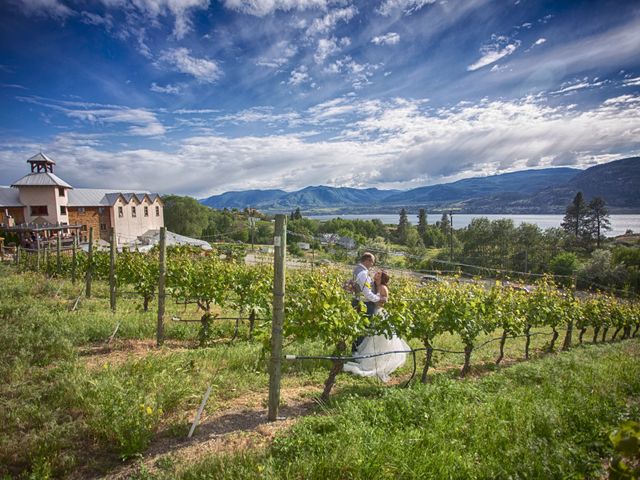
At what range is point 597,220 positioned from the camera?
208 feet

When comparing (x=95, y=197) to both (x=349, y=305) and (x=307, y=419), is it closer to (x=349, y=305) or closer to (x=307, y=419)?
(x=349, y=305)

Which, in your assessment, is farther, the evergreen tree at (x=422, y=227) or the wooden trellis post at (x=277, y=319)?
the evergreen tree at (x=422, y=227)

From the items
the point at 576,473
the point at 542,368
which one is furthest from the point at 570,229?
the point at 576,473

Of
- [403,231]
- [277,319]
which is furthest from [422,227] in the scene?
[277,319]

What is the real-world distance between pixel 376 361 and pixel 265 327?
2694 millimetres

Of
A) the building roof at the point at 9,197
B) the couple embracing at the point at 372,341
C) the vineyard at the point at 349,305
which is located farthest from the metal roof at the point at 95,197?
the couple embracing at the point at 372,341

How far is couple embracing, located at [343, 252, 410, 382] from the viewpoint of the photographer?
6.67 meters

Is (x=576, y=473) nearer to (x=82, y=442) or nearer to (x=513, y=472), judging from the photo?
(x=513, y=472)

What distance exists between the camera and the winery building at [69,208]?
33688 mm

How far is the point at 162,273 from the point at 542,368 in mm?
8646

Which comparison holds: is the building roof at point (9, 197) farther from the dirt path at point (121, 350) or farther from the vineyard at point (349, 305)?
the dirt path at point (121, 350)

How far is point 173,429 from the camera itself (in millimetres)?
4254

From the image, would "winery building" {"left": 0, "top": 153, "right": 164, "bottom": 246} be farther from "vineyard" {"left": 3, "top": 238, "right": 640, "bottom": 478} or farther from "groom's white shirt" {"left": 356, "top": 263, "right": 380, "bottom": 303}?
"groom's white shirt" {"left": 356, "top": 263, "right": 380, "bottom": 303}

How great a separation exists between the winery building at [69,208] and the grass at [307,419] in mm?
27260
